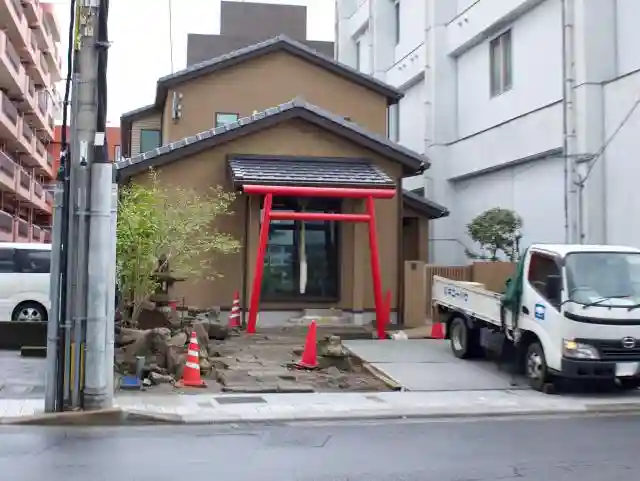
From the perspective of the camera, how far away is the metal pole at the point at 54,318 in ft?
31.4

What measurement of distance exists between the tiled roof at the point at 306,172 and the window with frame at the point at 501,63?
8.01 meters

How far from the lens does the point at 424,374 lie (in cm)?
1335

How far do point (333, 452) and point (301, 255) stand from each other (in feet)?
37.9

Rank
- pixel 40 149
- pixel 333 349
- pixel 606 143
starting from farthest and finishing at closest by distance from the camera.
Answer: pixel 40 149 → pixel 606 143 → pixel 333 349

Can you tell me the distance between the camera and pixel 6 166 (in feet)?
119

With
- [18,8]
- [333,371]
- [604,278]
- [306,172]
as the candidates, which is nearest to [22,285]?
[306,172]

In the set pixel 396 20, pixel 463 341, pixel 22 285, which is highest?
pixel 396 20

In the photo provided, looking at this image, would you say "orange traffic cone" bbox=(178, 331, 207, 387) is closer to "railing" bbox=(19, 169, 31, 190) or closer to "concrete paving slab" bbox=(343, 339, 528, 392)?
"concrete paving slab" bbox=(343, 339, 528, 392)

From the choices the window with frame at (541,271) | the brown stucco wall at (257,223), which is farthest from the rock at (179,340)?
the window with frame at (541,271)

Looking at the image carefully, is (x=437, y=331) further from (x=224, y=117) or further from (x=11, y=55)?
(x=11, y=55)

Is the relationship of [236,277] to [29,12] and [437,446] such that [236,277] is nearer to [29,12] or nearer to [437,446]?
[437,446]

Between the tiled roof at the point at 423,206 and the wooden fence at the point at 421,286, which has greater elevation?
the tiled roof at the point at 423,206

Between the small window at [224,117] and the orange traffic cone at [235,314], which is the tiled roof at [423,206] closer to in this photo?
the small window at [224,117]

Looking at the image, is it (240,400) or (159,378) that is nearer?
(240,400)
